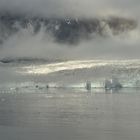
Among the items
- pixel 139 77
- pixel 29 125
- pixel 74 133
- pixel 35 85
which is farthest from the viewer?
pixel 35 85

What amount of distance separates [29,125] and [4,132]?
5462mm

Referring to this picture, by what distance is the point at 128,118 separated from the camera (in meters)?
58.8

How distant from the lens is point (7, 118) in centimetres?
6253

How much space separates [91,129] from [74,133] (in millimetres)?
2621

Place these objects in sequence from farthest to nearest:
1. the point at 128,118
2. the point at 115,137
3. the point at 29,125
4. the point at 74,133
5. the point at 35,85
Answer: the point at 35,85 < the point at 128,118 < the point at 29,125 < the point at 74,133 < the point at 115,137

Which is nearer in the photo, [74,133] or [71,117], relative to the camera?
[74,133]

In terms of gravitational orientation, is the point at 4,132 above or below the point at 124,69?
below

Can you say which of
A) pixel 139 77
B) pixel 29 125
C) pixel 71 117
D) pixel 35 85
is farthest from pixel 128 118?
pixel 35 85

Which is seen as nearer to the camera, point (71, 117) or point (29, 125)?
point (29, 125)

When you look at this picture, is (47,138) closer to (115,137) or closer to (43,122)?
(115,137)

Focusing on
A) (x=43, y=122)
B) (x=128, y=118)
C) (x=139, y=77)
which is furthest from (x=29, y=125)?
(x=139, y=77)

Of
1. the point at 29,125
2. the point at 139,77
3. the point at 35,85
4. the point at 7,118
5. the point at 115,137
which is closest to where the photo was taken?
the point at 115,137

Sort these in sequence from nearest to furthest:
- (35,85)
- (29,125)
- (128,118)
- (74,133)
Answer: (74,133)
(29,125)
(128,118)
(35,85)

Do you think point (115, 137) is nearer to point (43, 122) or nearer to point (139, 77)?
point (43, 122)
